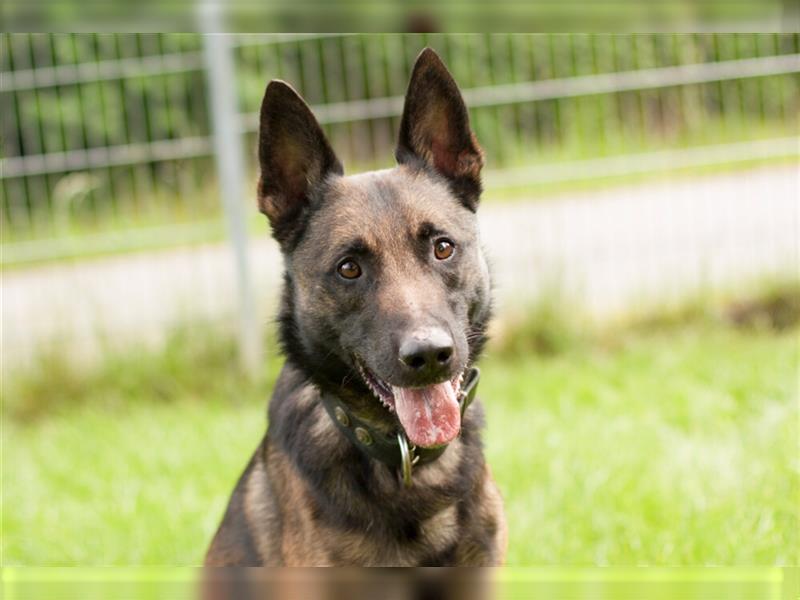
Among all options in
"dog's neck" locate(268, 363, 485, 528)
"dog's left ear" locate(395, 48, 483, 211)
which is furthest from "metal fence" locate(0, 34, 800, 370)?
"dog's neck" locate(268, 363, 485, 528)

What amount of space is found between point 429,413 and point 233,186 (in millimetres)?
3893

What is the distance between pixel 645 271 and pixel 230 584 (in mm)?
5750

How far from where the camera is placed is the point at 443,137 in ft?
8.34

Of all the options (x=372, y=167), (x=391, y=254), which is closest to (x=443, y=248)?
(x=391, y=254)

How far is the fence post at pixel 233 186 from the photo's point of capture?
5.76m

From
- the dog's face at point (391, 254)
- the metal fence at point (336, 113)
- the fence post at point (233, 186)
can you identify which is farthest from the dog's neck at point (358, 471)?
the metal fence at point (336, 113)

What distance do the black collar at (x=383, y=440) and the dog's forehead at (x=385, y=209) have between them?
15.3 inches

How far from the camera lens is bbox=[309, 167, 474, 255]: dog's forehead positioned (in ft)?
7.60

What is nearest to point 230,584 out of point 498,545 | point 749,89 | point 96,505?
point 498,545

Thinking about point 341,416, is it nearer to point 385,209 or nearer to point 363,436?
point 363,436

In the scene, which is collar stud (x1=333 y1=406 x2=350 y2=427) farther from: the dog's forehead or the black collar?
the dog's forehead

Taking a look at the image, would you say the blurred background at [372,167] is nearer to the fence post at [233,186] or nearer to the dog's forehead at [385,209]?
the fence post at [233,186]

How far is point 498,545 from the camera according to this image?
95.6 inches

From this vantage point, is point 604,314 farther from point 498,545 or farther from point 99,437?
point 498,545
